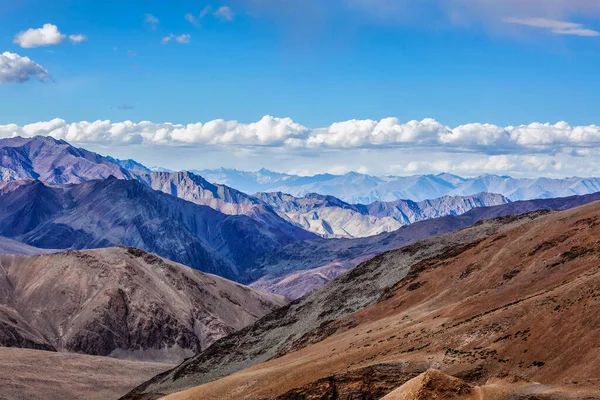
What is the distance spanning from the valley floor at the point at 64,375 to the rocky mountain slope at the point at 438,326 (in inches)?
635

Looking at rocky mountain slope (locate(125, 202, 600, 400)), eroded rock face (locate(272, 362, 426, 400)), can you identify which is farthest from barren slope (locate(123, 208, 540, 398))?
eroded rock face (locate(272, 362, 426, 400))

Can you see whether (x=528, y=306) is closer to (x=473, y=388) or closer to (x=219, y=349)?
(x=473, y=388)

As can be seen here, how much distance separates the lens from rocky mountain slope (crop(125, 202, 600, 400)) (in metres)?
50.4

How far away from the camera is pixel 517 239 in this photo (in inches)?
3888

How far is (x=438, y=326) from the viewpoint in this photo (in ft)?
219

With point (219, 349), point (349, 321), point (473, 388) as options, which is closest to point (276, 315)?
point (219, 349)

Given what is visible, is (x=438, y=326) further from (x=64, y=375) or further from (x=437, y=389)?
(x=64, y=375)

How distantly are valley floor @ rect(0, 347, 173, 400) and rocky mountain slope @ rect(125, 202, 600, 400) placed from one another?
52.9 feet

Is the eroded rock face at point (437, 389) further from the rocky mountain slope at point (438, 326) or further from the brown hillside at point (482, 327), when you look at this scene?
the brown hillside at point (482, 327)

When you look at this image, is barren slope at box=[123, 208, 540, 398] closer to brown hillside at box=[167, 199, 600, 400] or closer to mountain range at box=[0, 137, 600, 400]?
mountain range at box=[0, 137, 600, 400]

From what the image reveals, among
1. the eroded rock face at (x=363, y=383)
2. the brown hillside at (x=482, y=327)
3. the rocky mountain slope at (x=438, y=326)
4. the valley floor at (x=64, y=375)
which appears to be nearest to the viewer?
the brown hillside at (x=482, y=327)

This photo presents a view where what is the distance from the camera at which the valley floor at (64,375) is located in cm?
11269

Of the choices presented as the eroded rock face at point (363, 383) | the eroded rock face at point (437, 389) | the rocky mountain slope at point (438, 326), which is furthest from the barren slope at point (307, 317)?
the eroded rock face at point (437, 389)

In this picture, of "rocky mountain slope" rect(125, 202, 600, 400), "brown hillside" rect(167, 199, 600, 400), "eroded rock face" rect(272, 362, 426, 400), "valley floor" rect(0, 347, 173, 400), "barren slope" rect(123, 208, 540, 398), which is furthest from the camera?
"valley floor" rect(0, 347, 173, 400)
